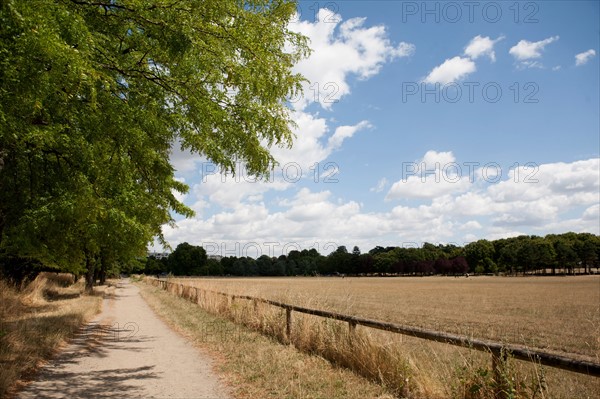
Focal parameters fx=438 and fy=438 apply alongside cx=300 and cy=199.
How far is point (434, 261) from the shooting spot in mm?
177625

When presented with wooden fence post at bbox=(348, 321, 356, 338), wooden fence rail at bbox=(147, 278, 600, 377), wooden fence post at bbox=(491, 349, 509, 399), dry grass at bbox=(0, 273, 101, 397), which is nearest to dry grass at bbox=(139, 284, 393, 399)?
wooden fence post at bbox=(348, 321, 356, 338)

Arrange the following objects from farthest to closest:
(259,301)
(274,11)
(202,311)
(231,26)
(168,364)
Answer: (202,311) < (259,301) < (168,364) < (274,11) < (231,26)

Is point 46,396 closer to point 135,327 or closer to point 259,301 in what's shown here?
point 259,301

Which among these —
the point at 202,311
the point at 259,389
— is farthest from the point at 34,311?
the point at 259,389

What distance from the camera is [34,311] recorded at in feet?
54.3

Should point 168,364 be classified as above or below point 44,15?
below

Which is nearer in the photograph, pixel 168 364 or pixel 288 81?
pixel 288 81

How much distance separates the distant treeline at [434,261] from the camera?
147 meters

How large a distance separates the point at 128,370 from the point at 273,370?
284cm

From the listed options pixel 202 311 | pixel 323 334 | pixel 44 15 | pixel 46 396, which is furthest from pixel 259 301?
pixel 44 15

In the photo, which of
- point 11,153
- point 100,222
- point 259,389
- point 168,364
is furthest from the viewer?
point 100,222

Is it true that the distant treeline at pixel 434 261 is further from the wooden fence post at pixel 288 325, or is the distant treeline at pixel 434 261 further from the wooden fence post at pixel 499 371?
the wooden fence post at pixel 499 371

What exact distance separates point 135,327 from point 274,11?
12.2m

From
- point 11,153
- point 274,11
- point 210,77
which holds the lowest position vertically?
point 11,153
